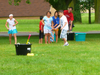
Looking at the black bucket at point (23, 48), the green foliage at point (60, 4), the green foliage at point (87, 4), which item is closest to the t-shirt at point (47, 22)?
the green foliage at point (60, 4)

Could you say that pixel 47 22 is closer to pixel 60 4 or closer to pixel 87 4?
pixel 60 4

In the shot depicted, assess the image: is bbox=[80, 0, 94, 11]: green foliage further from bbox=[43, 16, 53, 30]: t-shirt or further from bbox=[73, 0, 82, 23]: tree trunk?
bbox=[43, 16, 53, 30]: t-shirt

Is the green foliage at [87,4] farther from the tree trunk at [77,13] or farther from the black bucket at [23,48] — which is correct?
the black bucket at [23,48]

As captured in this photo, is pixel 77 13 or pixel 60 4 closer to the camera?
pixel 60 4

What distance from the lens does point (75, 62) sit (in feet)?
27.0

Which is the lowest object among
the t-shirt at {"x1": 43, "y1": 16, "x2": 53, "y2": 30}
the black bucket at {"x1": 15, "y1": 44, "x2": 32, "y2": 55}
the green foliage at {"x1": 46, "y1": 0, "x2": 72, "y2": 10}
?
the black bucket at {"x1": 15, "y1": 44, "x2": 32, "y2": 55}

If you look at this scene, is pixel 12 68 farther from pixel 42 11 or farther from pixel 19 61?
pixel 42 11

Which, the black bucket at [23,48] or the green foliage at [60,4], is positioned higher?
the green foliage at [60,4]

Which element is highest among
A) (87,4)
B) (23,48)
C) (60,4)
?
(87,4)

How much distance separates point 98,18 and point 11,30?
33.8m

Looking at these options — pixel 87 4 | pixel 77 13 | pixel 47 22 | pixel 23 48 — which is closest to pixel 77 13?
pixel 77 13

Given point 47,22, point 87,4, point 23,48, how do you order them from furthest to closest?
point 87,4 < point 47,22 < point 23,48

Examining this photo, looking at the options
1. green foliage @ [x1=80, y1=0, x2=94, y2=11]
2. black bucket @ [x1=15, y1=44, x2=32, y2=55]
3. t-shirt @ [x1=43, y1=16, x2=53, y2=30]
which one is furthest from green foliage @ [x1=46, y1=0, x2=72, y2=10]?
green foliage @ [x1=80, y1=0, x2=94, y2=11]

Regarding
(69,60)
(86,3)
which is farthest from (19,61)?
(86,3)
